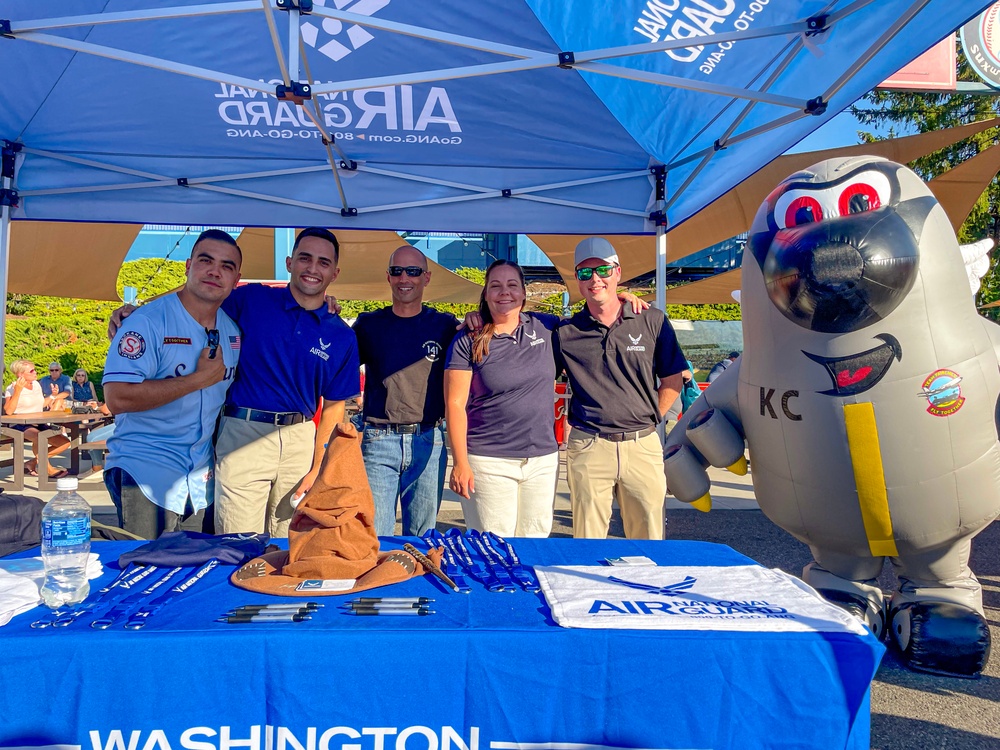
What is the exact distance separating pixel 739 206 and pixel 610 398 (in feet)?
16.8

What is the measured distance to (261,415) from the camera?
9.18ft

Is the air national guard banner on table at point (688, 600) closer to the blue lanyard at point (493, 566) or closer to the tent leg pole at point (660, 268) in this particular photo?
the blue lanyard at point (493, 566)

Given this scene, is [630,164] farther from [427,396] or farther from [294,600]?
[294,600]

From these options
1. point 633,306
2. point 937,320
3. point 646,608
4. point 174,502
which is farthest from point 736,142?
point 174,502

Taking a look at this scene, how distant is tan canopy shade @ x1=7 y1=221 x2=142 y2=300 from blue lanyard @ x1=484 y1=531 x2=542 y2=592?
249 inches

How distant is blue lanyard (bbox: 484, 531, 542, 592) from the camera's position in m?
1.77

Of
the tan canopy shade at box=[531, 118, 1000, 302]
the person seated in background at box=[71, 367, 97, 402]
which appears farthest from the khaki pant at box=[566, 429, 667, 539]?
the person seated in background at box=[71, 367, 97, 402]

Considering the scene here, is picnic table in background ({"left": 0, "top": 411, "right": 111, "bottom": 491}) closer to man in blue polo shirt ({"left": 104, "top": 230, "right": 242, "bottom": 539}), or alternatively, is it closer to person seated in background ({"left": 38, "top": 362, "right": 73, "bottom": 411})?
person seated in background ({"left": 38, "top": 362, "right": 73, "bottom": 411})

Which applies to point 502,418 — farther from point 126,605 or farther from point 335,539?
point 126,605

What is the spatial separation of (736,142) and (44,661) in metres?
3.53

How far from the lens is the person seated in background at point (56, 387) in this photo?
889cm

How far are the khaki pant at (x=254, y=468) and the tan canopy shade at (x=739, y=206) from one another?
3.51 meters

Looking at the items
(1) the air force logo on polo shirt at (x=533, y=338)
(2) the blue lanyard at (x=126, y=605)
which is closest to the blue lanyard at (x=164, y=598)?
(2) the blue lanyard at (x=126, y=605)

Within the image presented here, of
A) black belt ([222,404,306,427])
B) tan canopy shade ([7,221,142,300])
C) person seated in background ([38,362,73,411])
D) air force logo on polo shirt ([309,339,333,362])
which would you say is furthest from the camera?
person seated in background ([38,362,73,411])
